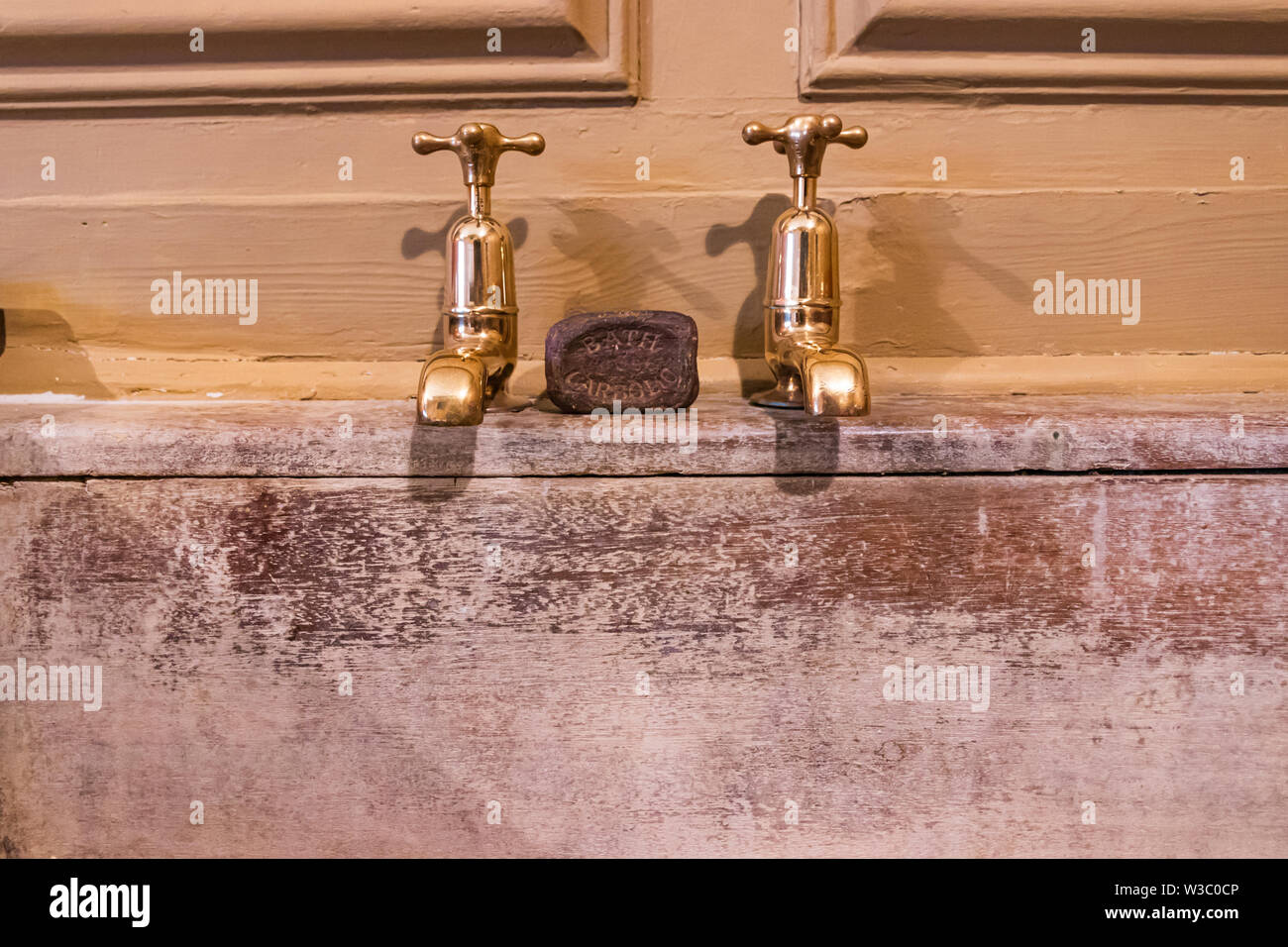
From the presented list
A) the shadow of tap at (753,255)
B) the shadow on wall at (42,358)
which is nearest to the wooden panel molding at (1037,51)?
the shadow of tap at (753,255)

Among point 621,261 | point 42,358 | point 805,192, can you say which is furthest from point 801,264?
point 42,358

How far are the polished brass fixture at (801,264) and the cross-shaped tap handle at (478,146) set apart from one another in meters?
0.16

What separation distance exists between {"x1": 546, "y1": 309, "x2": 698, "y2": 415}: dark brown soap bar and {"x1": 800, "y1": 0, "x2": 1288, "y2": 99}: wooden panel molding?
0.29 m

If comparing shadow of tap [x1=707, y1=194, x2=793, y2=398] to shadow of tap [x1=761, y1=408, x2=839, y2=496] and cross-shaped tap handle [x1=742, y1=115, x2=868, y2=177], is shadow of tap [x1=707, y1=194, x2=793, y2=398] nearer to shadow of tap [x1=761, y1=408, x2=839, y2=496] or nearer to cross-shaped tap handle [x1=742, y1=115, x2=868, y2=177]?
cross-shaped tap handle [x1=742, y1=115, x2=868, y2=177]

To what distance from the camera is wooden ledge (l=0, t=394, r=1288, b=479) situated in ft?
1.61

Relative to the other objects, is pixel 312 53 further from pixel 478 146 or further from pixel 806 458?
pixel 806 458

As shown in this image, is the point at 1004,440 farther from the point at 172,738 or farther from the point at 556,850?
the point at 172,738

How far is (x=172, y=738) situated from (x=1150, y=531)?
1.86 feet

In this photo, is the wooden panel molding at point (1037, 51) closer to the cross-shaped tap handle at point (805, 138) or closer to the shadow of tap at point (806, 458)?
the cross-shaped tap handle at point (805, 138)

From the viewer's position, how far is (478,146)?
60cm

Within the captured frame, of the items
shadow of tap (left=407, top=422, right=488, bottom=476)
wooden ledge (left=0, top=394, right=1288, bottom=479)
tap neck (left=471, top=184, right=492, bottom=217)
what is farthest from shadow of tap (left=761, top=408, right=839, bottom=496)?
tap neck (left=471, top=184, right=492, bottom=217)

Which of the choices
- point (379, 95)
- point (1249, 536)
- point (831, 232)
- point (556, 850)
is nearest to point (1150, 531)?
point (1249, 536)

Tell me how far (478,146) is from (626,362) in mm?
190

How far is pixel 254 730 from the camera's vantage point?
1.63 feet
